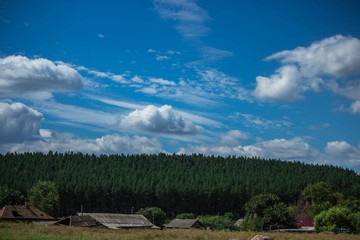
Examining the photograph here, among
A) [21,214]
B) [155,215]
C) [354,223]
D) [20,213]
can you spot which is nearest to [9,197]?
[155,215]

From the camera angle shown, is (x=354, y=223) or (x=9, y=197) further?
(x=9, y=197)

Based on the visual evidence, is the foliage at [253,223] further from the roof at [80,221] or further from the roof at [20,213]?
the roof at [20,213]

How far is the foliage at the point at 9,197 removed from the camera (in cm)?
9706

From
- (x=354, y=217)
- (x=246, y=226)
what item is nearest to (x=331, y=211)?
(x=354, y=217)

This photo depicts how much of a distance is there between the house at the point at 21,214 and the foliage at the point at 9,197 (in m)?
29.2

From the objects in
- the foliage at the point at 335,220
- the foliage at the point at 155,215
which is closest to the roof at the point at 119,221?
the foliage at the point at 155,215

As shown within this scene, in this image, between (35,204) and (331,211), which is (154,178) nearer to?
(35,204)

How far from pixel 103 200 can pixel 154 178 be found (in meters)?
19.2

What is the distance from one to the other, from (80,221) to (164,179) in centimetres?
7545

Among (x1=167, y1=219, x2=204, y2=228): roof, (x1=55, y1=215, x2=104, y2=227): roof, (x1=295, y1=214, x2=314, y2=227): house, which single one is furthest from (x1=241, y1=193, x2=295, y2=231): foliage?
(x1=55, y1=215, x2=104, y2=227): roof

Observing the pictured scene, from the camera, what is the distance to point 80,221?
61.3 metres

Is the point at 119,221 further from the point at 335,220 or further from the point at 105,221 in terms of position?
the point at 335,220

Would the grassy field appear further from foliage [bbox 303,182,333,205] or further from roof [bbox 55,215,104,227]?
foliage [bbox 303,182,333,205]

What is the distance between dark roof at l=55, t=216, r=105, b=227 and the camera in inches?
2366
